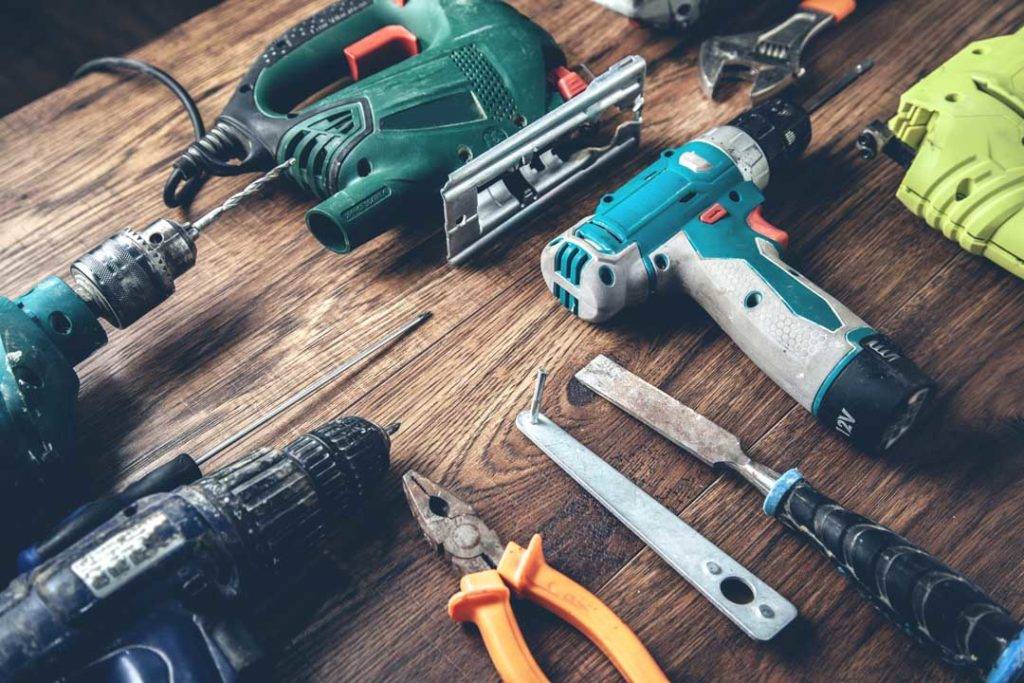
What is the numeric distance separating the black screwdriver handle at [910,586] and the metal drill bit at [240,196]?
70cm

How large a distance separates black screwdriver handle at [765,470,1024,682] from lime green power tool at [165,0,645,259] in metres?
0.49

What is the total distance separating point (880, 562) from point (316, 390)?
1.99 feet

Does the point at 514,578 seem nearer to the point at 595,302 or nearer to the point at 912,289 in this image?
the point at 595,302

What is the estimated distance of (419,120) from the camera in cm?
117

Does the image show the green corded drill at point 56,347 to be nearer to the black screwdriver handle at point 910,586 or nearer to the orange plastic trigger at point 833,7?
the black screwdriver handle at point 910,586

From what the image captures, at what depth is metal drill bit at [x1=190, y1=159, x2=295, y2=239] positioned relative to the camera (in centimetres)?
115

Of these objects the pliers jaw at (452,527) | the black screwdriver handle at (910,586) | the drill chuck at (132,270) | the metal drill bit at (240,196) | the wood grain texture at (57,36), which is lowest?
the black screwdriver handle at (910,586)

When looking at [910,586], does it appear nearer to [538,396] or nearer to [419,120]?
[538,396]

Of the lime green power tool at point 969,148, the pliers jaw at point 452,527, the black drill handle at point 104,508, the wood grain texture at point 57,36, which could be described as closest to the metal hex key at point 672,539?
the pliers jaw at point 452,527

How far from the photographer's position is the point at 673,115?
1.30 meters

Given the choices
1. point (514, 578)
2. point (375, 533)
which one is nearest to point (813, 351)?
point (514, 578)

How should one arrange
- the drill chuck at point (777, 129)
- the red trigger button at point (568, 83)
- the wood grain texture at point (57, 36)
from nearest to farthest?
the drill chuck at point (777, 129) < the red trigger button at point (568, 83) < the wood grain texture at point (57, 36)

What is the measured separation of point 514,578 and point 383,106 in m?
0.59

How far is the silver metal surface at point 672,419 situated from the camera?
967 mm
